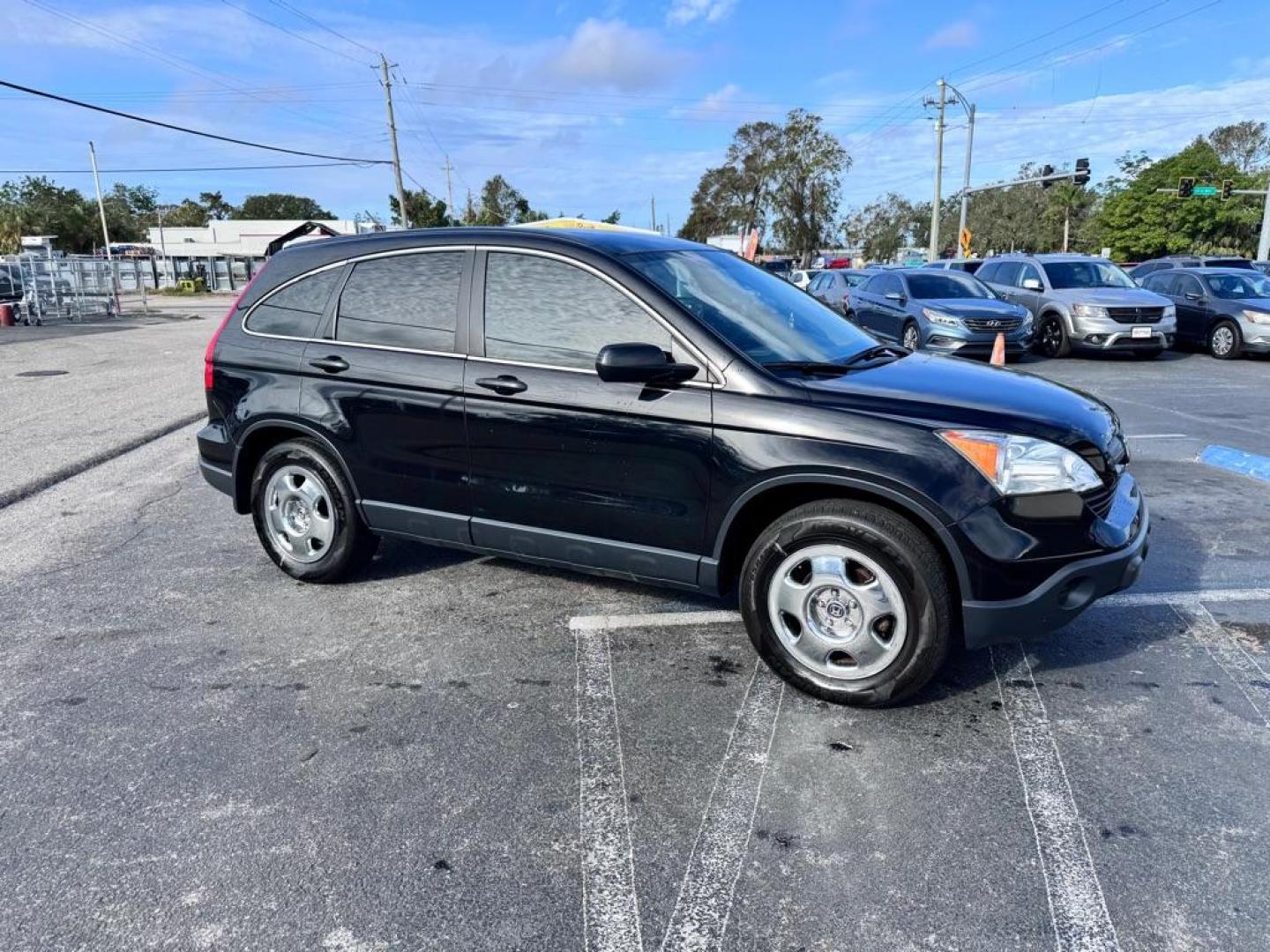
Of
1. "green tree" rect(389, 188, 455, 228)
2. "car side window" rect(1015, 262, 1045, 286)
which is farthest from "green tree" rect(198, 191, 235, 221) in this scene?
"car side window" rect(1015, 262, 1045, 286)

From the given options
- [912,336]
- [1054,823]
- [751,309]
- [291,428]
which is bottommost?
[1054,823]

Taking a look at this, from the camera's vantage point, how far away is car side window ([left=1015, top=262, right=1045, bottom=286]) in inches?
621

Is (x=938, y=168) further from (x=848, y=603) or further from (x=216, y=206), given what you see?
(x=216, y=206)

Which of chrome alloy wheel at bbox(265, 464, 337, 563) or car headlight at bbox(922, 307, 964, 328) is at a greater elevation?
car headlight at bbox(922, 307, 964, 328)

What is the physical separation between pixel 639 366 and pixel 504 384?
76 centimetres

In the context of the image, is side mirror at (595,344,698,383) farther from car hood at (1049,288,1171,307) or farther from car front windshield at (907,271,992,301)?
car hood at (1049,288,1171,307)

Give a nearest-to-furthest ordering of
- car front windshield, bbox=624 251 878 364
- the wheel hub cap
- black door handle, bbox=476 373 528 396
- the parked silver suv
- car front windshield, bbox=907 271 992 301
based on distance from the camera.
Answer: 1. the wheel hub cap
2. car front windshield, bbox=624 251 878 364
3. black door handle, bbox=476 373 528 396
4. the parked silver suv
5. car front windshield, bbox=907 271 992 301

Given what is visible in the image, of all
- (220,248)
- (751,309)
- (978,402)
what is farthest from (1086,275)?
(220,248)

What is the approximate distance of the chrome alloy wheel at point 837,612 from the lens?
3266 millimetres

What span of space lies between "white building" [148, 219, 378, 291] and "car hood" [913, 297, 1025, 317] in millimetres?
51480

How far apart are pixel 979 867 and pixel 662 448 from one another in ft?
6.00

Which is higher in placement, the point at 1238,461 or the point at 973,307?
the point at 973,307

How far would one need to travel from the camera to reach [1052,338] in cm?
1520

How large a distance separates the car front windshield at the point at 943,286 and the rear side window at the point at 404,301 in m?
11.5
